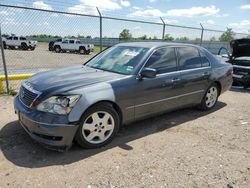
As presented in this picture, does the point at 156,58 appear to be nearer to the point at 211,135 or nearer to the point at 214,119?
the point at 211,135

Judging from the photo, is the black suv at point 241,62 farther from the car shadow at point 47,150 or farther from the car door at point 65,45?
the car door at point 65,45

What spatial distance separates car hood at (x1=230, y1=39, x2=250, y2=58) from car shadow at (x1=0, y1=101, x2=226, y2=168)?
6090 mm

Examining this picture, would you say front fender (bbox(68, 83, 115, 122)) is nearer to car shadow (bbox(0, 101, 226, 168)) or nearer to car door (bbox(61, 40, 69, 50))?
car shadow (bbox(0, 101, 226, 168))

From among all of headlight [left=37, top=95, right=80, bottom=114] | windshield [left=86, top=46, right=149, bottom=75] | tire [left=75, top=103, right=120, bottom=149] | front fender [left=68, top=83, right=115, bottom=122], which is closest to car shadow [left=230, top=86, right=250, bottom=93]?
windshield [left=86, top=46, right=149, bottom=75]

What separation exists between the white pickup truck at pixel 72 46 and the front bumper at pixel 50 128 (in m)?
24.2

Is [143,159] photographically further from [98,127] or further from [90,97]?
[90,97]

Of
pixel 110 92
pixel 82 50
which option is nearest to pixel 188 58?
pixel 110 92

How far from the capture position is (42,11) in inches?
272

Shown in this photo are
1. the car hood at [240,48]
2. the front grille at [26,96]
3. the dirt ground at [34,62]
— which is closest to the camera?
the front grille at [26,96]

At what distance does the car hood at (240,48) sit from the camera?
9.75 metres

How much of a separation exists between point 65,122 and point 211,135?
278 centimetres

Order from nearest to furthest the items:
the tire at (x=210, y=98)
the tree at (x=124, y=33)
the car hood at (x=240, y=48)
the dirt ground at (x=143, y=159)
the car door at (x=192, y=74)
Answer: the dirt ground at (x=143, y=159)
the car door at (x=192, y=74)
the tire at (x=210, y=98)
the car hood at (x=240, y=48)
the tree at (x=124, y=33)

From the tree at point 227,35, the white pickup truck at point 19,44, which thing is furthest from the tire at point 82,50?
the tree at point 227,35

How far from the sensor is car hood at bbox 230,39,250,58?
32.0 ft
